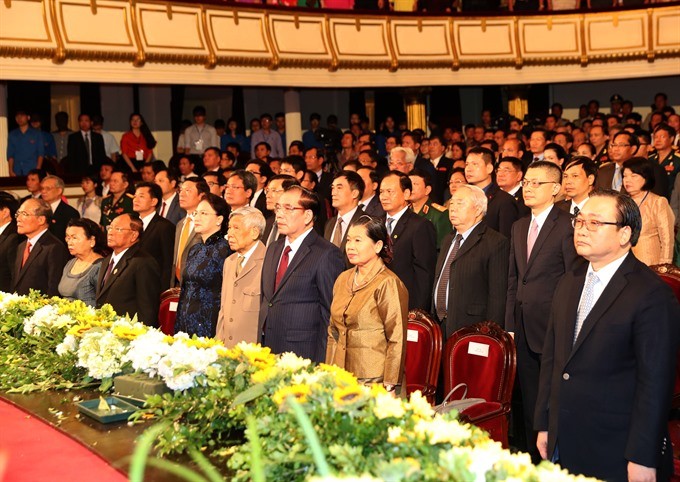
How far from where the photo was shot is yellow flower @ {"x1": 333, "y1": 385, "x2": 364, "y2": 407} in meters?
2.32

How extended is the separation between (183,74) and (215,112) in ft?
15.1

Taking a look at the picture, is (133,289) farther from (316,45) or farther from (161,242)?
(316,45)

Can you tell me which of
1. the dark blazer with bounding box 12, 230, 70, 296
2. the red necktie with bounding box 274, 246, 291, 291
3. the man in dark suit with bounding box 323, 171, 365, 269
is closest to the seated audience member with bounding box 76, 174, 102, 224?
the dark blazer with bounding box 12, 230, 70, 296

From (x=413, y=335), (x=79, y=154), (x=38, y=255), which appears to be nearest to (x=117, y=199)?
(x=38, y=255)

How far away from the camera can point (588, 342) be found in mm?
3246

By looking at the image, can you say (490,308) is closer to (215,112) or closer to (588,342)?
(588,342)

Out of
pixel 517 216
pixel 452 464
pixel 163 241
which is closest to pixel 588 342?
pixel 452 464

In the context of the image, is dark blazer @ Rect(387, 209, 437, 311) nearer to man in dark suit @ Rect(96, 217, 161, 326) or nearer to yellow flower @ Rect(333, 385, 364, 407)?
man in dark suit @ Rect(96, 217, 161, 326)

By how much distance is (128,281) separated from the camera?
220 inches

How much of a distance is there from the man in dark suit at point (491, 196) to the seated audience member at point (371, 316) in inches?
87.3

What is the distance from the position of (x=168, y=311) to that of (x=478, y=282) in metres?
2.04

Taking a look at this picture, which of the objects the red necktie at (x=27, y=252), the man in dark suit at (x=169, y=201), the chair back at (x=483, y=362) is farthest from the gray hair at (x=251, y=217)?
the man in dark suit at (x=169, y=201)

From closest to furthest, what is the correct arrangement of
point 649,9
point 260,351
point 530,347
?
point 260,351 → point 530,347 → point 649,9

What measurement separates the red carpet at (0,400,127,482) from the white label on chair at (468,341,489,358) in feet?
6.42
